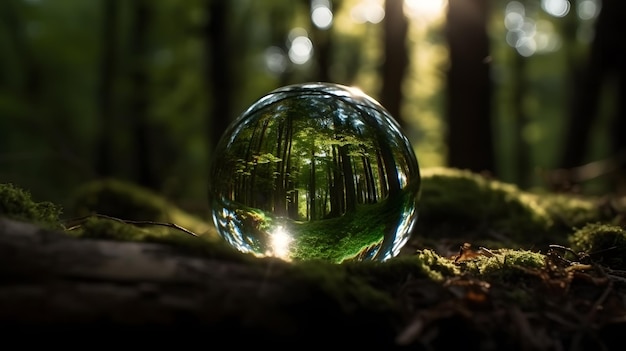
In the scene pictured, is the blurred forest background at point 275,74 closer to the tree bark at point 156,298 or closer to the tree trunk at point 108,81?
the tree trunk at point 108,81

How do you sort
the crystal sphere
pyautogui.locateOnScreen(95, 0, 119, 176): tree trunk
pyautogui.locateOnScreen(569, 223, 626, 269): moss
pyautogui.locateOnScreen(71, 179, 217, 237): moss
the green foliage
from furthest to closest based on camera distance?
pyautogui.locateOnScreen(95, 0, 119, 176): tree trunk < pyautogui.locateOnScreen(71, 179, 217, 237): moss < the green foliage < pyautogui.locateOnScreen(569, 223, 626, 269): moss < the crystal sphere

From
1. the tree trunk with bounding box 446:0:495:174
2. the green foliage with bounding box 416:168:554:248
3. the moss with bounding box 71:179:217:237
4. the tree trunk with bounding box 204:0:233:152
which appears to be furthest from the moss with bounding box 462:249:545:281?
the tree trunk with bounding box 204:0:233:152

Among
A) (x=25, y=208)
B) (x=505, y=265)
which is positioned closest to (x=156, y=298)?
(x=25, y=208)

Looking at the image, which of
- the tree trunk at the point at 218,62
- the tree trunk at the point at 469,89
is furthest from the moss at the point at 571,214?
the tree trunk at the point at 218,62

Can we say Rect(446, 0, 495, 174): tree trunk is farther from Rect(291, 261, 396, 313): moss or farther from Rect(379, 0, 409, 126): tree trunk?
Rect(291, 261, 396, 313): moss

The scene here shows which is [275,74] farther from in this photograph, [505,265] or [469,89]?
[505,265]

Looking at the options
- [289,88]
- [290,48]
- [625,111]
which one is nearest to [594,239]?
[289,88]
